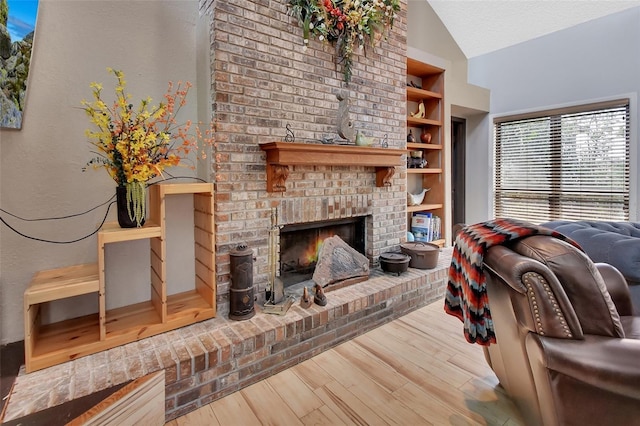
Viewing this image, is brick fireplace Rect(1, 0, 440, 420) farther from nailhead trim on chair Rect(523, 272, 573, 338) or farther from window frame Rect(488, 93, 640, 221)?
window frame Rect(488, 93, 640, 221)

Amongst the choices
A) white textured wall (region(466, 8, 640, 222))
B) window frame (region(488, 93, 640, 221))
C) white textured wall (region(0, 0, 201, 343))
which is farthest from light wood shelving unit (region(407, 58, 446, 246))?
white textured wall (region(0, 0, 201, 343))

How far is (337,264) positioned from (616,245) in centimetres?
188

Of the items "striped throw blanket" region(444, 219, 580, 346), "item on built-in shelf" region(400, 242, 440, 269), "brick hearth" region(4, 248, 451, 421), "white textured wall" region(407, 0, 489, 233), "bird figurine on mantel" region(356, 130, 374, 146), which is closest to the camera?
"striped throw blanket" region(444, 219, 580, 346)

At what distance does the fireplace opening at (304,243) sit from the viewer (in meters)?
2.75

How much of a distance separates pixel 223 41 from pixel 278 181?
1010 mm

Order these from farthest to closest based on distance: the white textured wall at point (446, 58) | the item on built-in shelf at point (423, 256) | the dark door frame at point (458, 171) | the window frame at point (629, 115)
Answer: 1. the dark door frame at point (458, 171)
2. the white textured wall at point (446, 58)
3. the window frame at point (629, 115)
4. the item on built-in shelf at point (423, 256)

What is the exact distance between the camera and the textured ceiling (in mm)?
3498

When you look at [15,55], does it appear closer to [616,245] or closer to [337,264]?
[337,264]

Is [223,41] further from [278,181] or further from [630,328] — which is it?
[630,328]

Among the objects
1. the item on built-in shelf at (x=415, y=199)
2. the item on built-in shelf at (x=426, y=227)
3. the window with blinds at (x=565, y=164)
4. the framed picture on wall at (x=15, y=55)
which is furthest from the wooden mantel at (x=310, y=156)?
the window with blinds at (x=565, y=164)

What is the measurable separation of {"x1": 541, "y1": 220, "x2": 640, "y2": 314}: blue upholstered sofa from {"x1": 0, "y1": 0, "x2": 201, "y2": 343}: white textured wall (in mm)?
3068

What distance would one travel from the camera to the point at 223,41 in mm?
2152

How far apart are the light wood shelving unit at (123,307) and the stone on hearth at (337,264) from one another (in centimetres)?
88

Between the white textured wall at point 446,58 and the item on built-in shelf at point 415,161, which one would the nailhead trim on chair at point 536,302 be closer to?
the item on built-in shelf at point 415,161
